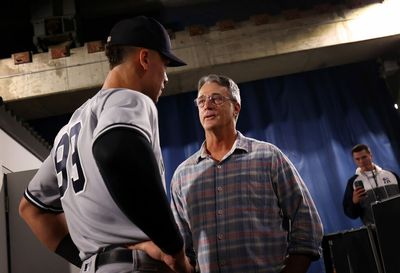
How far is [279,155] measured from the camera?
1.88 meters

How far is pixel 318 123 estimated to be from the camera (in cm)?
513

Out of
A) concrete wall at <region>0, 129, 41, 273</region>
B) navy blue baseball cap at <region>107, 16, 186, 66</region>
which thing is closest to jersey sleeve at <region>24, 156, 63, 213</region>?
navy blue baseball cap at <region>107, 16, 186, 66</region>

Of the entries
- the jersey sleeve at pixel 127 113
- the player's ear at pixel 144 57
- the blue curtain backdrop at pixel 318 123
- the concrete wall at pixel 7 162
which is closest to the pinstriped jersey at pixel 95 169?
the jersey sleeve at pixel 127 113

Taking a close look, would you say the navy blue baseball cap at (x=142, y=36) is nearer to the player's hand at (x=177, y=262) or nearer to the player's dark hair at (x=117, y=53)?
the player's dark hair at (x=117, y=53)

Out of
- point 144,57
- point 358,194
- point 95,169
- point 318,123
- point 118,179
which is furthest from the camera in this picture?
point 318,123

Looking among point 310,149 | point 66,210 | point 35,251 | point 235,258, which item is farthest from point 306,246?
point 310,149

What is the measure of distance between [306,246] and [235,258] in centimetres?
27

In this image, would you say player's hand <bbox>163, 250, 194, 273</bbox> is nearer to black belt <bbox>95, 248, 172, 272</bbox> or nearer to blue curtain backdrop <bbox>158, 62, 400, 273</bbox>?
black belt <bbox>95, 248, 172, 272</bbox>

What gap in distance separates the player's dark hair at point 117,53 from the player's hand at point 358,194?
3255mm

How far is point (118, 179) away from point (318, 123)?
4.38 meters

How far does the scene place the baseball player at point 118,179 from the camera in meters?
1.04

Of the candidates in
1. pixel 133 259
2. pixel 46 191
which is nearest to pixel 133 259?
pixel 133 259

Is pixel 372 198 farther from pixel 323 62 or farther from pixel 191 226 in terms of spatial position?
pixel 191 226

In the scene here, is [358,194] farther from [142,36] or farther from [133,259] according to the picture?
[133,259]
